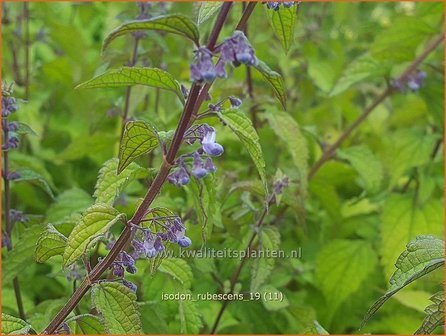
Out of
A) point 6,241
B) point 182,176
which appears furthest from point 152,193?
point 6,241

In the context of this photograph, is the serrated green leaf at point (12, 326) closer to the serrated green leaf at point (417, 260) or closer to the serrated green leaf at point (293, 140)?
the serrated green leaf at point (417, 260)

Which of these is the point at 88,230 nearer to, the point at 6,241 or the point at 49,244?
the point at 49,244


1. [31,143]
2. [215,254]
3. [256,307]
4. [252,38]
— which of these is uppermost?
[252,38]

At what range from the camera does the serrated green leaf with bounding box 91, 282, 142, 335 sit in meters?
1.54

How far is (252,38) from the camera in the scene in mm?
2795

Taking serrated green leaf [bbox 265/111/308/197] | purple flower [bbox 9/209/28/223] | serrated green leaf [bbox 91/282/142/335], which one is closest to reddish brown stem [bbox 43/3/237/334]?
serrated green leaf [bbox 91/282/142/335]

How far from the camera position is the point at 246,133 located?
57.3 inches

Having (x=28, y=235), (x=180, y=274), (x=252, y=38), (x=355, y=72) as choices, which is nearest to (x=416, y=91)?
(x=355, y=72)

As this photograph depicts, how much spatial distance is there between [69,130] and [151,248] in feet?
6.93

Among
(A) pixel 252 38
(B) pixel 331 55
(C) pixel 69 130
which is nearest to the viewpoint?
(A) pixel 252 38

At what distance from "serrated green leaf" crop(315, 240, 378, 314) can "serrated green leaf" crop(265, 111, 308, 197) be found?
0.51 m

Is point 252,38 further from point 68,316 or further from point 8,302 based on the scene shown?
point 68,316

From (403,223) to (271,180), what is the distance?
2.29ft

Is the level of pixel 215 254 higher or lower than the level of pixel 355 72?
lower
